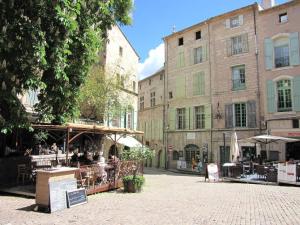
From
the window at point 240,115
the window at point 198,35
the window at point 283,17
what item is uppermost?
the window at point 198,35

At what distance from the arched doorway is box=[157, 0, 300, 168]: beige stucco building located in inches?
3.5

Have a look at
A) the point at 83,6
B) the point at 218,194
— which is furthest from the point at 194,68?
the point at 83,6

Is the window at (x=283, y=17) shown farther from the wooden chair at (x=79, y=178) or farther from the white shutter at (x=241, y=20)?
the wooden chair at (x=79, y=178)

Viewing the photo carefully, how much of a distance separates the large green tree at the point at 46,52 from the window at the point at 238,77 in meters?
18.6

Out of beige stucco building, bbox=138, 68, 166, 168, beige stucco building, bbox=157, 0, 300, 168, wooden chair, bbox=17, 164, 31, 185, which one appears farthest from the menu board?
beige stucco building, bbox=138, 68, 166, 168

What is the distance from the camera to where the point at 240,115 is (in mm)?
26344

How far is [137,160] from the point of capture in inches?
604

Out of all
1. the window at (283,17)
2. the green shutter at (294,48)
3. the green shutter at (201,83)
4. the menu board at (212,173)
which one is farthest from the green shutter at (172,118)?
the menu board at (212,173)

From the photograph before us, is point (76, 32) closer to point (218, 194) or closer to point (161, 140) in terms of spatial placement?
point (218, 194)

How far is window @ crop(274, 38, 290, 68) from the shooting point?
24.3 metres

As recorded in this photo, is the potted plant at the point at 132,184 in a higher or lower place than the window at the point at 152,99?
lower

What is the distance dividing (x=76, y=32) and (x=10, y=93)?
8.34ft

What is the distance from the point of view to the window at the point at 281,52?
79.7ft

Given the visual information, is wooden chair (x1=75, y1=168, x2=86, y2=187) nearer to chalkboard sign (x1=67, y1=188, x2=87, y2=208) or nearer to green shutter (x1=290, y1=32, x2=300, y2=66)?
chalkboard sign (x1=67, y1=188, x2=87, y2=208)
